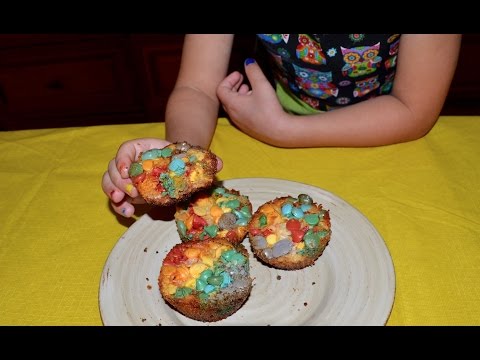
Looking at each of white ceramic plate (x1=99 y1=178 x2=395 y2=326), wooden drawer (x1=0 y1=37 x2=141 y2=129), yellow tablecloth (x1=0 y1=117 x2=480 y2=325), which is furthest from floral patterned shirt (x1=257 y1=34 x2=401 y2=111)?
wooden drawer (x1=0 y1=37 x2=141 y2=129)

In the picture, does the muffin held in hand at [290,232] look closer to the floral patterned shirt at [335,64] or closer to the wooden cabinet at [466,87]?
the floral patterned shirt at [335,64]

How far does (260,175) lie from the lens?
3.85ft

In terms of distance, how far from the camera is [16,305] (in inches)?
37.2

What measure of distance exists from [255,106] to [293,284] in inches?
20.8

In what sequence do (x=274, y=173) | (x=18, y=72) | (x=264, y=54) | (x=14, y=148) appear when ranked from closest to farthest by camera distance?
(x=274, y=173), (x=14, y=148), (x=264, y=54), (x=18, y=72)

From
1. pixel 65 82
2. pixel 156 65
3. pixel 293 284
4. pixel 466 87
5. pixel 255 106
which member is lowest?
pixel 65 82

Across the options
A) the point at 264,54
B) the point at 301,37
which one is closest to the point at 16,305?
the point at 301,37

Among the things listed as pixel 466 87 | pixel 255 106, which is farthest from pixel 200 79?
pixel 466 87

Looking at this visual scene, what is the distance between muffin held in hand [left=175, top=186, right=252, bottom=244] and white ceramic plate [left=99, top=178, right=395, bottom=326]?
4cm

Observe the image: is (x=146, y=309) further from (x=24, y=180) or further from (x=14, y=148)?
(x=14, y=148)

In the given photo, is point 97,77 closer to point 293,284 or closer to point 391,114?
point 391,114

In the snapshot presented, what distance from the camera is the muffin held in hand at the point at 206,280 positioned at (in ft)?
2.86

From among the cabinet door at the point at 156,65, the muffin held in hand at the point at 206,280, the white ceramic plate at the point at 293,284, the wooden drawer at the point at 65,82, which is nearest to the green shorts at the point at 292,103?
the white ceramic plate at the point at 293,284

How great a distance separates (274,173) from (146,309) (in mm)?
456
